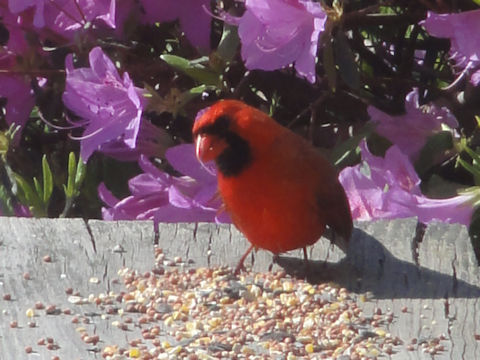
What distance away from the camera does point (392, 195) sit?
223 cm

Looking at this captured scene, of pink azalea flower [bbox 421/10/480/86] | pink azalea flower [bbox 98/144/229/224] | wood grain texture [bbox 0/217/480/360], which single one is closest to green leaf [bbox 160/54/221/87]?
pink azalea flower [bbox 98/144/229/224]

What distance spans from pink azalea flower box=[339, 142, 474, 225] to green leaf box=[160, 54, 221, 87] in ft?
1.20

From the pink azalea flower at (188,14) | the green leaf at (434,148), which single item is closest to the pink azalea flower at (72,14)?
the pink azalea flower at (188,14)

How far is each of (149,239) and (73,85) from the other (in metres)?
0.51

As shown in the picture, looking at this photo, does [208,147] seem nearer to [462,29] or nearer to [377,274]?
[377,274]

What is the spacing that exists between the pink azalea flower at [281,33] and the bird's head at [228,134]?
0.58 feet

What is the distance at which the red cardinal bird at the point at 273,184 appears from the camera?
2.12 meters

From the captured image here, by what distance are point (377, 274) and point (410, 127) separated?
1.82 feet

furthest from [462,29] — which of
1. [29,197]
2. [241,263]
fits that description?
[29,197]

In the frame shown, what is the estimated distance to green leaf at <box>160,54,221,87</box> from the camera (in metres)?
2.48

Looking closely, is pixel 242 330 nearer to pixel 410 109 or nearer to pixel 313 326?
pixel 313 326

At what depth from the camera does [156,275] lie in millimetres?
2029

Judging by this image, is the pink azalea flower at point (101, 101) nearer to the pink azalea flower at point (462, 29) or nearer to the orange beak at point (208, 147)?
the orange beak at point (208, 147)

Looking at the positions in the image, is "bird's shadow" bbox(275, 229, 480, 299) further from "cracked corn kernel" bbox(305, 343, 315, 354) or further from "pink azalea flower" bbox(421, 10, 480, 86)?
"pink azalea flower" bbox(421, 10, 480, 86)
